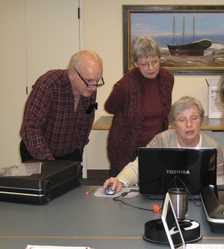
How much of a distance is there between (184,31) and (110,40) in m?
0.77

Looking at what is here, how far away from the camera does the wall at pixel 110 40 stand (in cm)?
500

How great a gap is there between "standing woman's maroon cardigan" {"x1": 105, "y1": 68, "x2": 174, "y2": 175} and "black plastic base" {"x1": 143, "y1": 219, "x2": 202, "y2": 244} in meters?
1.59

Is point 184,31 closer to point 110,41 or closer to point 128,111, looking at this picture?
point 110,41

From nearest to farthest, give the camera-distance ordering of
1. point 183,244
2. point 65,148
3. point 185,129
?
point 183,244 → point 185,129 → point 65,148

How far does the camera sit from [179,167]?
220 cm

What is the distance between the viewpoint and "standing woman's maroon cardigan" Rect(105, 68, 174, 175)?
338cm

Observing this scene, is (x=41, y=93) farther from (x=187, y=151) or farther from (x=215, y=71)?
(x=215, y=71)

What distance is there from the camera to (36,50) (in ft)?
16.6

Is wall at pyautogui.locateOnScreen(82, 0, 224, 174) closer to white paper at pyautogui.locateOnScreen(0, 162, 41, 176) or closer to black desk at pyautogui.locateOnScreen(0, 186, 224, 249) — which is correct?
white paper at pyautogui.locateOnScreen(0, 162, 41, 176)

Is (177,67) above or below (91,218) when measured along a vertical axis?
above

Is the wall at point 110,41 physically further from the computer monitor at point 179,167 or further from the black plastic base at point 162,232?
the black plastic base at point 162,232

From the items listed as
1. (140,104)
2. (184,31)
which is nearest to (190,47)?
(184,31)

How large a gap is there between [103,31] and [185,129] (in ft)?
8.63

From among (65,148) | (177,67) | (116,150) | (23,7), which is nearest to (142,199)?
(65,148)
